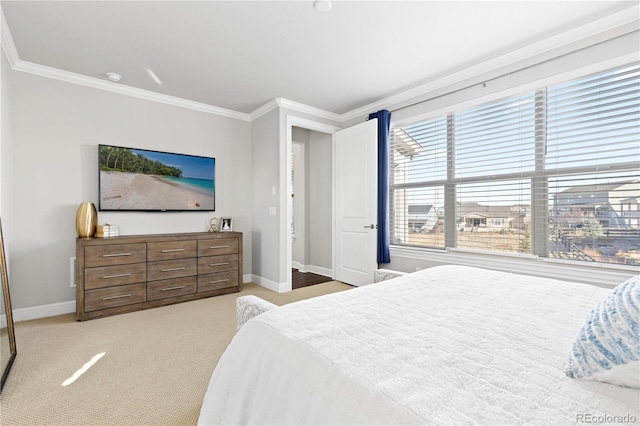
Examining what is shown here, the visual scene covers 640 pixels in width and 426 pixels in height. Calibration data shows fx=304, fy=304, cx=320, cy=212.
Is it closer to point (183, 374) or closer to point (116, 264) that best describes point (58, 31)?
point (116, 264)

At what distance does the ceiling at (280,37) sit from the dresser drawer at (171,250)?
72.1 inches

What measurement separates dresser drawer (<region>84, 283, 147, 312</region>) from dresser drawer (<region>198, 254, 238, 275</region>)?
2.10 feet

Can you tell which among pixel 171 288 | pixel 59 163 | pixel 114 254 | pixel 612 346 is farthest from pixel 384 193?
pixel 59 163

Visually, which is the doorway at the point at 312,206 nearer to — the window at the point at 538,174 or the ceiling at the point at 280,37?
the window at the point at 538,174

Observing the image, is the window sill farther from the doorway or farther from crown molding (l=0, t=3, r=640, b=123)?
crown molding (l=0, t=3, r=640, b=123)

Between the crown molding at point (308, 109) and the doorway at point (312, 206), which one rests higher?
the crown molding at point (308, 109)

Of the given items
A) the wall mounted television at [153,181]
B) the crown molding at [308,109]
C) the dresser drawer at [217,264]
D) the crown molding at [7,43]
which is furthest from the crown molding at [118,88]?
the dresser drawer at [217,264]

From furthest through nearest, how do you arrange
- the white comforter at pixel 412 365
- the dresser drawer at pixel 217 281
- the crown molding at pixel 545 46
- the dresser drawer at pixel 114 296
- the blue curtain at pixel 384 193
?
the blue curtain at pixel 384 193
the dresser drawer at pixel 217 281
the dresser drawer at pixel 114 296
the crown molding at pixel 545 46
the white comforter at pixel 412 365

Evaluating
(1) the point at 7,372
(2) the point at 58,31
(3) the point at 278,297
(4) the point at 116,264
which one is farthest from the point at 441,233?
(2) the point at 58,31

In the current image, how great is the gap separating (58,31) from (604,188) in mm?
4590

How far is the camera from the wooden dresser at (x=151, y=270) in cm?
297

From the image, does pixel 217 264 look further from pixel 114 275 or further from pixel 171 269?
pixel 114 275

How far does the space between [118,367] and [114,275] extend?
51.9 inches

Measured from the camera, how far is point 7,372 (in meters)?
1.96
